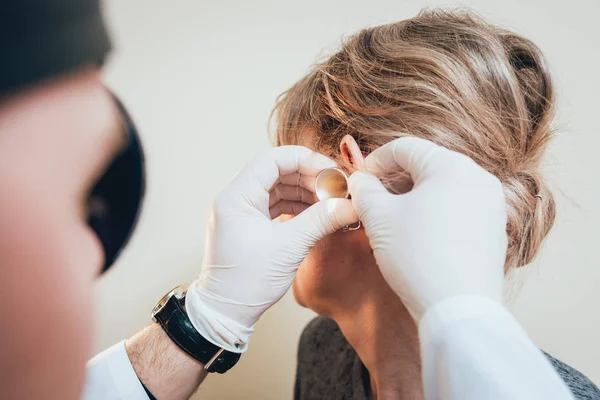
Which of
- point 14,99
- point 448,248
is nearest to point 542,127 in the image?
point 448,248

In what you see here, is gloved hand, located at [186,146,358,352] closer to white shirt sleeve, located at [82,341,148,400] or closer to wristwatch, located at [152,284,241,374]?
wristwatch, located at [152,284,241,374]

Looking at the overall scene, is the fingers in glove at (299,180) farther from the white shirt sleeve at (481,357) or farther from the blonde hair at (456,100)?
the white shirt sleeve at (481,357)

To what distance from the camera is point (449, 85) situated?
30.4 inches

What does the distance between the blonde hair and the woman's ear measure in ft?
0.12

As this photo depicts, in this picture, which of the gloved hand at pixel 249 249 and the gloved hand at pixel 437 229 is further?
the gloved hand at pixel 249 249

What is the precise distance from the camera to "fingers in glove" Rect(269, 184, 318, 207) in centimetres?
92

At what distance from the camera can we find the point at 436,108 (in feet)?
2.50

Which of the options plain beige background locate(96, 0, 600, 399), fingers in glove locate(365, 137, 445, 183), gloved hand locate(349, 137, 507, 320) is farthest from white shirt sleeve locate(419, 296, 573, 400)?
plain beige background locate(96, 0, 600, 399)

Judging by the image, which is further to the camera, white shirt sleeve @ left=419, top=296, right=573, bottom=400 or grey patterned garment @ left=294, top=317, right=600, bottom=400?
grey patterned garment @ left=294, top=317, right=600, bottom=400

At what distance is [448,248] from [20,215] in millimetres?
514

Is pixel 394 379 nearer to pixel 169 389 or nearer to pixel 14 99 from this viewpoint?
pixel 169 389

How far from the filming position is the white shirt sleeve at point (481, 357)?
511 millimetres

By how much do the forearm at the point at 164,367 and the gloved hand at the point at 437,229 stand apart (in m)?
0.41

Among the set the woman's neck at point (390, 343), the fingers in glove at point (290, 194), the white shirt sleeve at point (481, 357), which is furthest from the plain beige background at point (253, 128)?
the white shirt sleeve at point (481, 357)
